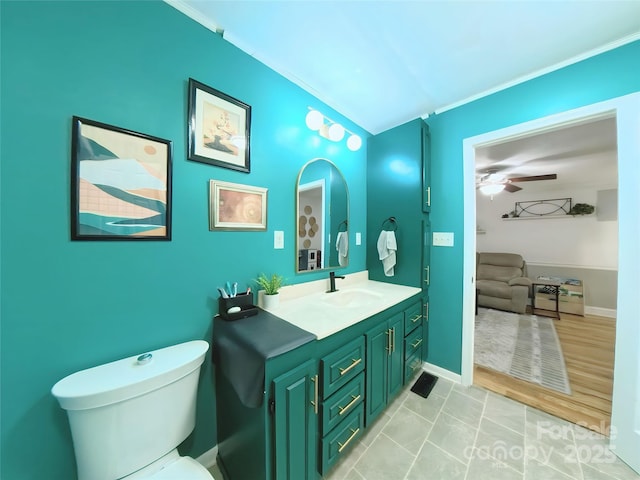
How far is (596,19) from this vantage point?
114cm

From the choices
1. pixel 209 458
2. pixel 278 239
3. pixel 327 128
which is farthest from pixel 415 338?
pixel 327 128

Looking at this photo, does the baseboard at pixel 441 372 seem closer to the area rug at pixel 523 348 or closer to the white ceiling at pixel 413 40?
the area rug at pixel 523 348

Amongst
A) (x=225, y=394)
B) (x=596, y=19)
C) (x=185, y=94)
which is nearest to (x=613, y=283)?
(x=596, y=19)

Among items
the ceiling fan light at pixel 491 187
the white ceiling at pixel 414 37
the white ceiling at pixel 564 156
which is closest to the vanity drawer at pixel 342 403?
the white ceiling at pixel 414 37

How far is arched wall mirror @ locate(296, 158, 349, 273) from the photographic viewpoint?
5.31 feet

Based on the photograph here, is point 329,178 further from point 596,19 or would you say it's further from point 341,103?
point 596,19

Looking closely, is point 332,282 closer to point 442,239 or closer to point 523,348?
point 442,239

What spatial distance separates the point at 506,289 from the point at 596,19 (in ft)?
12.1

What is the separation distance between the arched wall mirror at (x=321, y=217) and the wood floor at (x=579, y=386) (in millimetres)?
1697

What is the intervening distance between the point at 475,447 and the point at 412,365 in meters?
0.55

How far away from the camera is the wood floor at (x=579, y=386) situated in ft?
5.02

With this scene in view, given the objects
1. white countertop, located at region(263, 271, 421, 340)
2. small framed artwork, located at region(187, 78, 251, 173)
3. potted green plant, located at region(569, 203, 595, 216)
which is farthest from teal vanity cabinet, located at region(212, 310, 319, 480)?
potted green plant, located at region(569, 203, 595, 216)

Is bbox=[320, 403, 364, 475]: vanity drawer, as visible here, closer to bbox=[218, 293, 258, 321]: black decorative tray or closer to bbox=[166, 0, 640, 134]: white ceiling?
bbox=[218, 293, 258, 321]: black decorative tray

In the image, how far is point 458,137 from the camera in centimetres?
186
